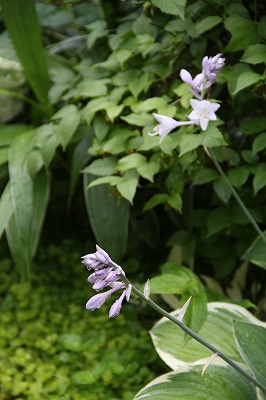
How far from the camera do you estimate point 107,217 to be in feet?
7.25

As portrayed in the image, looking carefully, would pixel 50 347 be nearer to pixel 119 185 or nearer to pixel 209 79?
pixel 119 185

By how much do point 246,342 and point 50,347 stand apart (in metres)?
0.80

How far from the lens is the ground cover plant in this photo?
168 centimetres

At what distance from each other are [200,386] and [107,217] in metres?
0.89

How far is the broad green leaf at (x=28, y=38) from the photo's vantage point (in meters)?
2.16

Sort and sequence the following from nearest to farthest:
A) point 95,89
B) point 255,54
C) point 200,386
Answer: point 200,386, point 255,54, point 95,89

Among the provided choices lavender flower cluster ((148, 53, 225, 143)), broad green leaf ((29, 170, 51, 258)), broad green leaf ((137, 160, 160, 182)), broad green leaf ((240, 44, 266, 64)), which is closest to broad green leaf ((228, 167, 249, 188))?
broad green leaf ((137, 160, 160, 182))

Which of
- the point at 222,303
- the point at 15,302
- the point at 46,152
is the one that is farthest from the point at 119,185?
the point at 15,302

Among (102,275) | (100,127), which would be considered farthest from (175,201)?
(102,275)

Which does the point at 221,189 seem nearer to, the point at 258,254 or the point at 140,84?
the point at 258,254

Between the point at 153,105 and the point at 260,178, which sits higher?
the point at 153,105

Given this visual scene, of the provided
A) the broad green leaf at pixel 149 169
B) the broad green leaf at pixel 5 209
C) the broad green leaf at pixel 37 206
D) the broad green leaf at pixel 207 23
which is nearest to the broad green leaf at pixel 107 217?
the broad green leaf at pixel 37 206

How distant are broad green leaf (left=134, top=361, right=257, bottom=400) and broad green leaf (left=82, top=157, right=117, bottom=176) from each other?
2.03 feet

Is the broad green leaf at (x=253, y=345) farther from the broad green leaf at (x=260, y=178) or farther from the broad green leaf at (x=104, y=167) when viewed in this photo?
the broad green leaf at (x=104, y=167)
